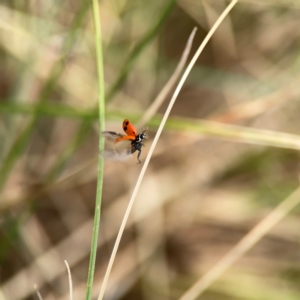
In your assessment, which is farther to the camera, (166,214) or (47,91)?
(166,214)

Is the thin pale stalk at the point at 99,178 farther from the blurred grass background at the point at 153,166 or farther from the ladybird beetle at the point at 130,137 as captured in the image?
the blurred grass background at the point at 153,166

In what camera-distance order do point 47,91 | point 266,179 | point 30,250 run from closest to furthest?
point 47,91 → point 30,250 → point 266,179

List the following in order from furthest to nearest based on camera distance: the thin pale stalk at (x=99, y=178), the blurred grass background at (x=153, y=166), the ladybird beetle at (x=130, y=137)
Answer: the blurred grass background at (x=153, y=166), the ladybird beetle at (x=130, y=137), the thin pale stalk at (x=99, y=178)

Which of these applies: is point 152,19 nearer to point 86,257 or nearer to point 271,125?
point 271,125

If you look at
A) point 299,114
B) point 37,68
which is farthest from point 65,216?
point 299,114

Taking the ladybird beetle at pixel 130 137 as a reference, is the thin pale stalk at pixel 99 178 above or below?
below

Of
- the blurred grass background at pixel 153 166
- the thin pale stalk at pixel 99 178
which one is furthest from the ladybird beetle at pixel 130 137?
the blurred grass background at pixel 153 166

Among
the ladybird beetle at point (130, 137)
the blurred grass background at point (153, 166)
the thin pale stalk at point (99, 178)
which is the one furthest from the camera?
the blurred grass background at point (153, 166)

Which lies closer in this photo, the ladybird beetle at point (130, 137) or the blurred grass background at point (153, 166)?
the ladybird beetle at point (130, 137)
